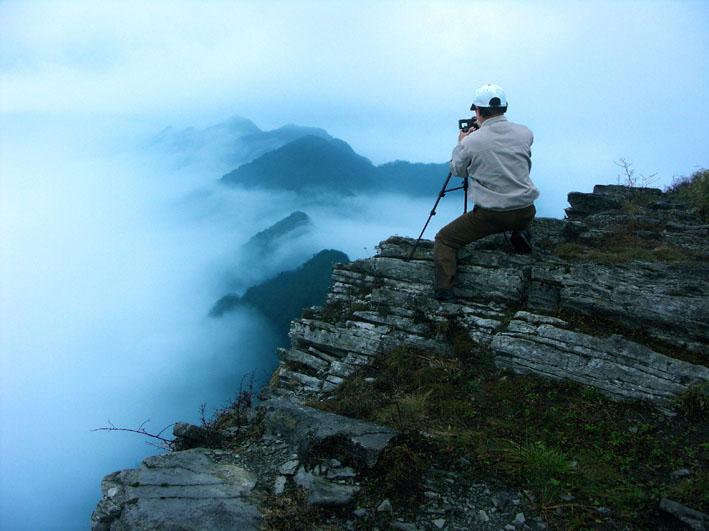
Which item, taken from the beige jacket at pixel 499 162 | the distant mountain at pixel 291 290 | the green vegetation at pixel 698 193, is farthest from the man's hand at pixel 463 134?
the distant mountain at pixel 291 290

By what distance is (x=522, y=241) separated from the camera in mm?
9414

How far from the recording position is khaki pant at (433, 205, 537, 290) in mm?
8297

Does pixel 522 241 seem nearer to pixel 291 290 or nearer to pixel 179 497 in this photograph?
pixel 179 497

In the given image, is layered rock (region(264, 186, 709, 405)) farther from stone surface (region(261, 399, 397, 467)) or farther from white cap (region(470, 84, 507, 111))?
white cap (region(470, 84, 507, 111))

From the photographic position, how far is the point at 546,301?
8484mm

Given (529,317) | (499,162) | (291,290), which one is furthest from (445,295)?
(291,290)

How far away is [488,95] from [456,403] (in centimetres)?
569

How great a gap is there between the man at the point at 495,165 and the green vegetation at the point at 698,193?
35.3ft

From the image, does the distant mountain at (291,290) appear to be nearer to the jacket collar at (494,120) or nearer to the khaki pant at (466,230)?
the khaki pant at (466,230)

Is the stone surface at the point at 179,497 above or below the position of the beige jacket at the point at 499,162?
below

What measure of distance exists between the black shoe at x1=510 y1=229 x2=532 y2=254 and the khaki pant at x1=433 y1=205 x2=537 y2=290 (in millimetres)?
268

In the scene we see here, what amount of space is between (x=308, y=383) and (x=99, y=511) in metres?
4.75

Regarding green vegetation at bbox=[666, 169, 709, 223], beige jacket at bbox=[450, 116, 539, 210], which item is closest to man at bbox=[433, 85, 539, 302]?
beige jacket at bbox=[450, 116, 539, 210]

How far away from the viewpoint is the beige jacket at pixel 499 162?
779 centimetres
